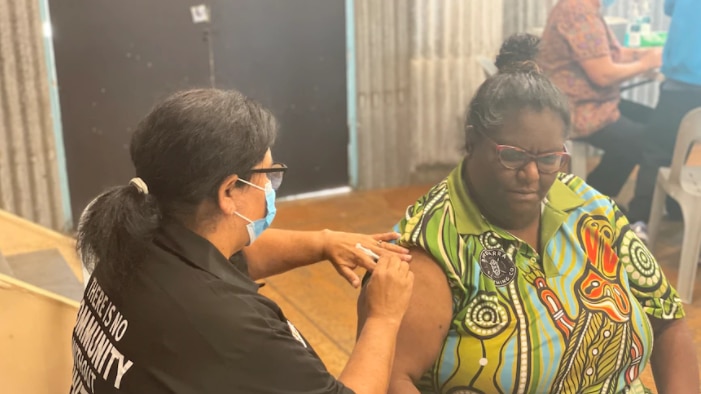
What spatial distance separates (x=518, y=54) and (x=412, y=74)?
3128 millimetres

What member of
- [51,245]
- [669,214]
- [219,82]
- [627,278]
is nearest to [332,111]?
[219,82]

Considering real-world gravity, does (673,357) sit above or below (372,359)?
below

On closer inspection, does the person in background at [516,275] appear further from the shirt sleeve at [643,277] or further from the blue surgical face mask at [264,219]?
the blue surgical face mask at [264,219]

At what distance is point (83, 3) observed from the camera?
153 inches

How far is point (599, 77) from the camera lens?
3469 millimetres

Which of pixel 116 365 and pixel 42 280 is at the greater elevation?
pixel 116 365

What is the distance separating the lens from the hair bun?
158 centimetres

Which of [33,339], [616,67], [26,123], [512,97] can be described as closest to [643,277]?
[512,97]

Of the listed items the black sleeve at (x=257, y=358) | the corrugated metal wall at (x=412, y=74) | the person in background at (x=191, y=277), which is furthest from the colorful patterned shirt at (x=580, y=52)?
the black sleeve at (x=257, y=358)

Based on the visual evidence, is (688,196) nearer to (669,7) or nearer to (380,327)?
(669,7)

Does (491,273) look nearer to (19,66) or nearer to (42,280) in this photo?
(42,280)

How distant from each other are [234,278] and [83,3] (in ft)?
10.1

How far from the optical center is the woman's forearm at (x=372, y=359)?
1313 millimetres

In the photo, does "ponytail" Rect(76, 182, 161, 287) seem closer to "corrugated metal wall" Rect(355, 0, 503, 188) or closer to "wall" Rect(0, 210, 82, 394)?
"wall" Rect(0, 210, 82, 394)
